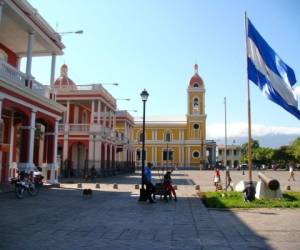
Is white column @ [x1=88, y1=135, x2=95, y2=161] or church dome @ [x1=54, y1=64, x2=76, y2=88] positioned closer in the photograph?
white column @ [x1=88, y1=135, x2=95, y2=161]

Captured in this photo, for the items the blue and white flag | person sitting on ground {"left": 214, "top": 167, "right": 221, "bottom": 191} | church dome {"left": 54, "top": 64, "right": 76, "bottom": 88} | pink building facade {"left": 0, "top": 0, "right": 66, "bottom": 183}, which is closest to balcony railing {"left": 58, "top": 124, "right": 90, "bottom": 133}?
church dome {"left": 54, "top": 64, "right": 76, "bottom": 88}

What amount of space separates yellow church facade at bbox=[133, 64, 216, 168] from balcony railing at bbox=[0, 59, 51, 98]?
66.5m

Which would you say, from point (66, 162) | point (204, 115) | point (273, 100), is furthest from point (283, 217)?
point (204, 115)

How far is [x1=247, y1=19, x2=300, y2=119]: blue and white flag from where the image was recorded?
53.3 feet

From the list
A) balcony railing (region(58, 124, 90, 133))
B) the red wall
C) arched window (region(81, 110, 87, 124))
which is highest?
the red wall

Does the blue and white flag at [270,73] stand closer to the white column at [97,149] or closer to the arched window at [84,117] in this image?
the white column at [97,149]

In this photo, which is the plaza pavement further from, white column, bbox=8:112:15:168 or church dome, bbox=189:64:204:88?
church dome, bbox=189:64:204:88

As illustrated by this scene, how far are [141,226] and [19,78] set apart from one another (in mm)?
13011

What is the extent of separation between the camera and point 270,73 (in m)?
16.5

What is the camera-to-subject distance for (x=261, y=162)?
120m

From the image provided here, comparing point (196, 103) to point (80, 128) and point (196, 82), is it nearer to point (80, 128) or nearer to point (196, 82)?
point (196, 82)

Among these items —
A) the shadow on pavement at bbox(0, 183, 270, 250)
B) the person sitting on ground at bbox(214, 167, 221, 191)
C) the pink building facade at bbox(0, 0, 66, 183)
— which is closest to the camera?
the shadow on pavement at bbox(0, 183, 270, 250)

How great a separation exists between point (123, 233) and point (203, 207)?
659cm

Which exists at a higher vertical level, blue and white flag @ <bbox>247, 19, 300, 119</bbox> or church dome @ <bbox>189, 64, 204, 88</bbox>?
church dome @ <bbox>189, 64, 204, 88</bbox>
